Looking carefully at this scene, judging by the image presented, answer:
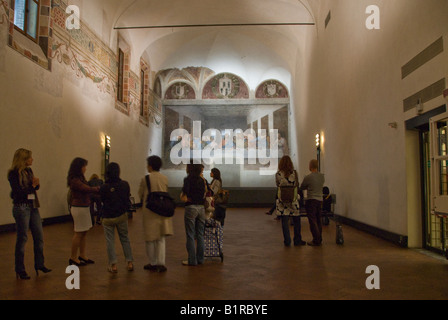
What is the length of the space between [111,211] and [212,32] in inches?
695

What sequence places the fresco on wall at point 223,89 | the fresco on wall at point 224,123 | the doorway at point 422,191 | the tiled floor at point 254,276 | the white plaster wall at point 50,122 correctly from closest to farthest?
the tiled floor at point 254,276 < the doorway at point 422,191 < the white plaster wall at point 50,122 < the fresco on wall at point 224,123 < the fresco on wall at point 223,89

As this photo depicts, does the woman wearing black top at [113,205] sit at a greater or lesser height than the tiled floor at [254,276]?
greater

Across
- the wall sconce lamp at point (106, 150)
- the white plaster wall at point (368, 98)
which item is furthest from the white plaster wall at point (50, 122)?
the white plaster wall at point (368, 98)

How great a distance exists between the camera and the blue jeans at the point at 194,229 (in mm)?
5363

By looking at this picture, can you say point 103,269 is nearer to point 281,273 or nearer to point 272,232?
point 281,273

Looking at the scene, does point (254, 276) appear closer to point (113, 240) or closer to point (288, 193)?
point (113, 240)

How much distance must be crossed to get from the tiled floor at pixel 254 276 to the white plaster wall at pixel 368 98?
146cm

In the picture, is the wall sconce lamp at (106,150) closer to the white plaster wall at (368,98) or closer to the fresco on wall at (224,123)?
the white plaster wall at (368,98)

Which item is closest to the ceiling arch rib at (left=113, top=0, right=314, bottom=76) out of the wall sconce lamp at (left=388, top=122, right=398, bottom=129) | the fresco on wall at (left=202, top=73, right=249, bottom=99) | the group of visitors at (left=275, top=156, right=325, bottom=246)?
the fresco on wall at (left=202, top=73, right=249, bottom=99)

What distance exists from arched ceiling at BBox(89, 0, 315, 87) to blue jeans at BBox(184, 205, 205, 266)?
11.7 meters

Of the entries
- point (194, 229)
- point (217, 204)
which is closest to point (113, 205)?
point (194, 229)

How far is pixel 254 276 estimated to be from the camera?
185 inches

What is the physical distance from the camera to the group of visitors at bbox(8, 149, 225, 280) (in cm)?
457

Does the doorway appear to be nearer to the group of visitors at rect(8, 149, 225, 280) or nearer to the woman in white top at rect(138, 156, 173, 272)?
the group of visitors at rect(8, 149, 225, 280)
